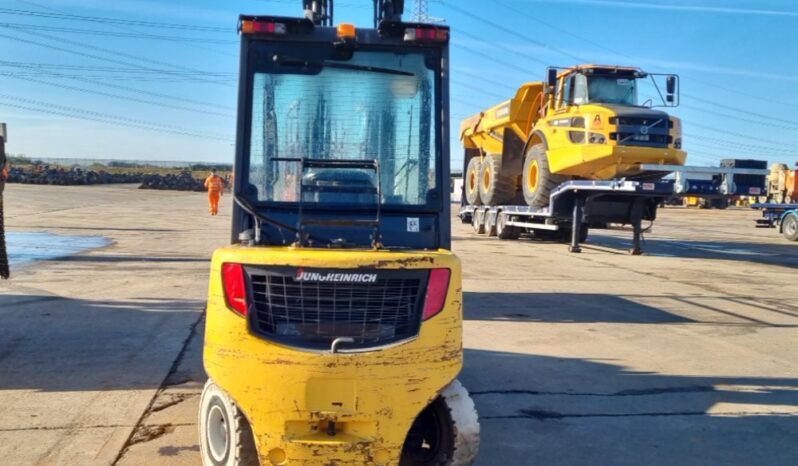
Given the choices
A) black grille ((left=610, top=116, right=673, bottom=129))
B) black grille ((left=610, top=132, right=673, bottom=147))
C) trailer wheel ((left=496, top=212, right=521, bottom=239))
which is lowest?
trailer wheel ((left=496, top=212, right=521, bottom=239))

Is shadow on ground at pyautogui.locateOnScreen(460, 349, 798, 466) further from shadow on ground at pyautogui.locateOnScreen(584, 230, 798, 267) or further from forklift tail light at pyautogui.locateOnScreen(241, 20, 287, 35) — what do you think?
shadow on ground at pyautogui.locateOnScreen(584, 230, 798, 267)

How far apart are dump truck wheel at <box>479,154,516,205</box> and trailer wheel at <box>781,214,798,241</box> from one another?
12656 mm

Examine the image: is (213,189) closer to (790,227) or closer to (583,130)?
(583,130)

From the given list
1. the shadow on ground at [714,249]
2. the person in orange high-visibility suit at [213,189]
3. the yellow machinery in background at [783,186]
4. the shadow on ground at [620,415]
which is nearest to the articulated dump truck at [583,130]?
the shadow on ground at [714,249]

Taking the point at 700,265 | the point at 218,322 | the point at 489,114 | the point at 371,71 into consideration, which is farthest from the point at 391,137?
the point at 489,114

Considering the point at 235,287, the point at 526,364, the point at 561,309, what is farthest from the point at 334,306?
the point at 561,309

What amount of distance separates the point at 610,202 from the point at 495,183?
436cm

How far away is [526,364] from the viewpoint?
7.38 metres

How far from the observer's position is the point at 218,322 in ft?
13.2

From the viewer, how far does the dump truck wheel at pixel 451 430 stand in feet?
13.8

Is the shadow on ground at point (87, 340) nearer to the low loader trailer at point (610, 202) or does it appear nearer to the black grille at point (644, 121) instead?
the black grille at point (644, 121)

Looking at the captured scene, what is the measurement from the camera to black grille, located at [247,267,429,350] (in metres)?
3.97

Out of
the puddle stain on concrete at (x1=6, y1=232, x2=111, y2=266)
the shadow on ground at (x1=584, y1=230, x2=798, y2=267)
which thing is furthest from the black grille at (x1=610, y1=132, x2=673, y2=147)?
the puddle stain on concrete at (x1=6, y1=232, x2=111, y2=266)

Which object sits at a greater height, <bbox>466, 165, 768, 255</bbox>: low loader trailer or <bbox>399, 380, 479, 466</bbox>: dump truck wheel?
<bbox>466, 165, 768, 255</bbox>: low loader trailer
